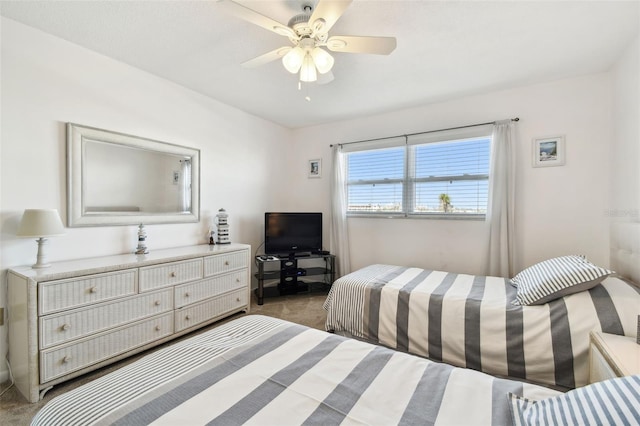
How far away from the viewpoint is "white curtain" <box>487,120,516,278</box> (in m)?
2.89

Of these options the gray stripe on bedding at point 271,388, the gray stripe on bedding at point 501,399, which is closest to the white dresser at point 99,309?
the gray stripe on bedding at point 271,388

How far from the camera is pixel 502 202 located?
2922 mm

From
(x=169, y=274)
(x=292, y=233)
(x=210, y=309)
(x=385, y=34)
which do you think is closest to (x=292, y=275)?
(x=292, y=233)

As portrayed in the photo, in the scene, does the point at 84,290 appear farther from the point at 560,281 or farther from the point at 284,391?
the point at 560,281

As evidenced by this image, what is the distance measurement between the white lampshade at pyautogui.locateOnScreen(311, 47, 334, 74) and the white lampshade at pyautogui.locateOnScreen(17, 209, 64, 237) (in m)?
2.06

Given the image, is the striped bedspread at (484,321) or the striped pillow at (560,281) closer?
the striped bedspread at (484,321)

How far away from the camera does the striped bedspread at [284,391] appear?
2.74 feet

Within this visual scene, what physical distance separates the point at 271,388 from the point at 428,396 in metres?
0.54

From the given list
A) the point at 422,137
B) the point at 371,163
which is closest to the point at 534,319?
the point at 422,137

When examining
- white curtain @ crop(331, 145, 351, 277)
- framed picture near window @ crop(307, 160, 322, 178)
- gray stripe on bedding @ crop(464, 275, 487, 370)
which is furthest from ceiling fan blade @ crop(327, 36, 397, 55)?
framed picture near window @ crop(307, 160, 322, 178)

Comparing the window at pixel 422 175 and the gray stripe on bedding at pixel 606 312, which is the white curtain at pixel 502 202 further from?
the gray stripe on bedding at pixel 606 312

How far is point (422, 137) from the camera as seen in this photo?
3453mm

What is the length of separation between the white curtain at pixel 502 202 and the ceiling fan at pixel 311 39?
1927mm

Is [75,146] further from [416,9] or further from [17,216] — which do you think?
[416,9]
